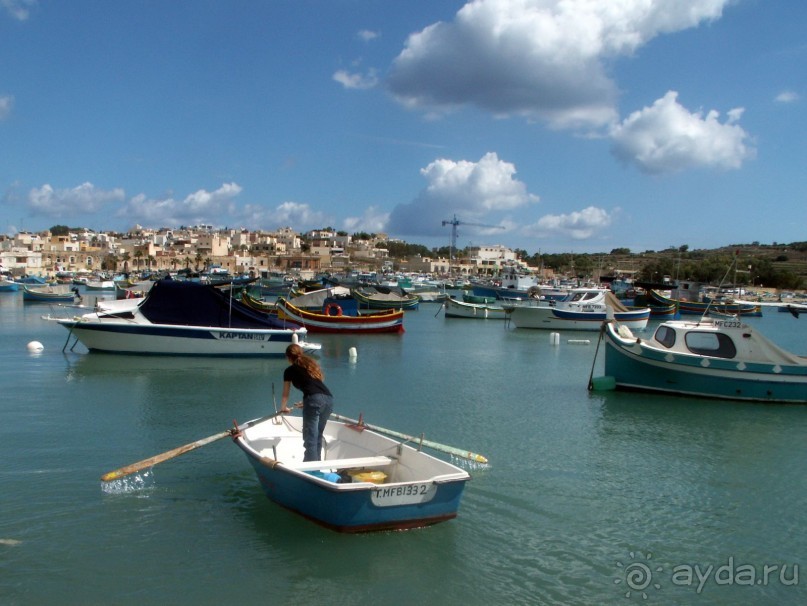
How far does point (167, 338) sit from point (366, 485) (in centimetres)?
2030

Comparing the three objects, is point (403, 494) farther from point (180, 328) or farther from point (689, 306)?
point (689, 306)

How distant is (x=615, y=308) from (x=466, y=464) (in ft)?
125

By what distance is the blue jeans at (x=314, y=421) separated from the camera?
1044cm

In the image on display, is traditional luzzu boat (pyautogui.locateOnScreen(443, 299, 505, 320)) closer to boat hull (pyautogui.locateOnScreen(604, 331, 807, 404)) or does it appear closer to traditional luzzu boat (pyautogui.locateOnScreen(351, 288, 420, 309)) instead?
traditional luzzu boat (pyautogui.locateOnScreen(351, 288, 420, 309))

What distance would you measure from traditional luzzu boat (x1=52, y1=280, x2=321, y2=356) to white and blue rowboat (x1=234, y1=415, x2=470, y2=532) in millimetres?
16499

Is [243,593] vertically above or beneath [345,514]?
beneath

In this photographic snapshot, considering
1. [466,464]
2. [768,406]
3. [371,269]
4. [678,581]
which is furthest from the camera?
[371,269]

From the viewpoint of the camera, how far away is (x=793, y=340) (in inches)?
2028

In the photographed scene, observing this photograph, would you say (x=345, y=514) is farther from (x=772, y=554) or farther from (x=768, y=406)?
(x=768, y=406)

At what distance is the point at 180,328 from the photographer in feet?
88.5

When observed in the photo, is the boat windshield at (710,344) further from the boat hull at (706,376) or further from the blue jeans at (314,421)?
the blue jeans at (314,421)

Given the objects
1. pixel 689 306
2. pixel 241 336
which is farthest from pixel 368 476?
pixel 689 306

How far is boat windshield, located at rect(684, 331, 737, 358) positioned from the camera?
67.7 ft

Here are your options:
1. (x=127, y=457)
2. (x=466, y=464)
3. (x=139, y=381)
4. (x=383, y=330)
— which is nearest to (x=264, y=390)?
(x=139, y=381)
